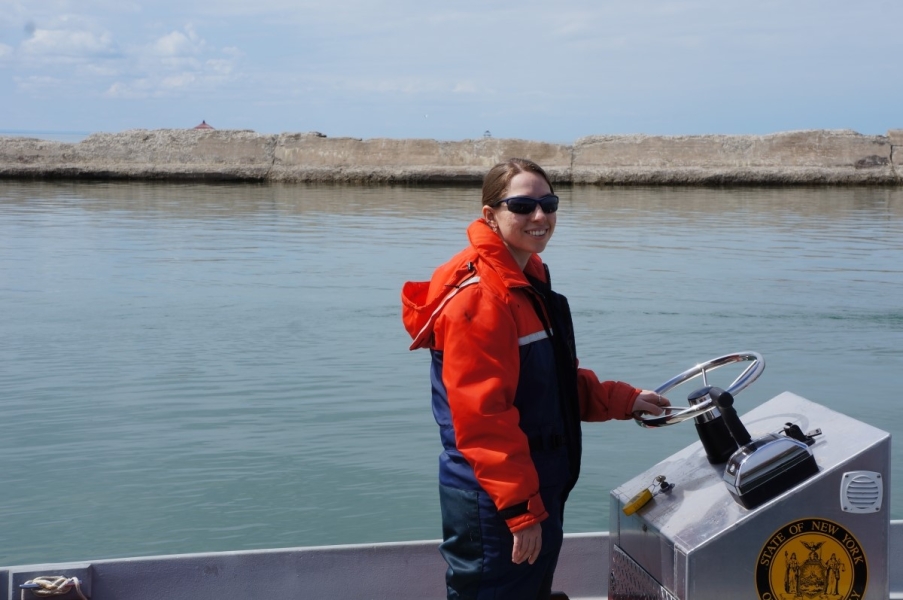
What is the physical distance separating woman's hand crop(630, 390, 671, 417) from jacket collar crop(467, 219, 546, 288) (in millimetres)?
Answer: 540

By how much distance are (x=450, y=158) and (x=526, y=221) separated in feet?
70.4

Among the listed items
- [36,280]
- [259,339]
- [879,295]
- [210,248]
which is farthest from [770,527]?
[210,248]

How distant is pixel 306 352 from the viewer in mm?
8023

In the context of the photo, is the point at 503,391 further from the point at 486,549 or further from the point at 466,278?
the point at 486,549

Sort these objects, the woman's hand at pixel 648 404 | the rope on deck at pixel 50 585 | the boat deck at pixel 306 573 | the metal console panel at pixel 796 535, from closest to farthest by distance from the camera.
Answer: the metal console panel at pixel 796 535, the woman's hand at pixel 648 404, the rope on deck at pixel 50 585, the boat deck at pixel 306 573

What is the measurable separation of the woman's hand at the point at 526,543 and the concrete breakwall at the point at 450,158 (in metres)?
20.5

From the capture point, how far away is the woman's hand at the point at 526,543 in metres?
2.32

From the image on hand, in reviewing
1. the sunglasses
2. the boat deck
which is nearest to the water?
the boat deck

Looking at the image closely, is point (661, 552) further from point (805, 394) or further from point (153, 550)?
point (805, 394)

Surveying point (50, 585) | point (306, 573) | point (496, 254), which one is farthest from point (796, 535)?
point (50, 585)

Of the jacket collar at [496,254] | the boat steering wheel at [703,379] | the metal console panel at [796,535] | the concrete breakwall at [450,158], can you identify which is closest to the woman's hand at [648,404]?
the boat steering wheel at [703,379]

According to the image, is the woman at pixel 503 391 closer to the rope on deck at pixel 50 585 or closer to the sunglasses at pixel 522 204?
the sunglasses at pixel 522 204

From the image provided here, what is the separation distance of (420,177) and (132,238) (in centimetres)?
1008

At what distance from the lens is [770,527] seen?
2508 millimetres
